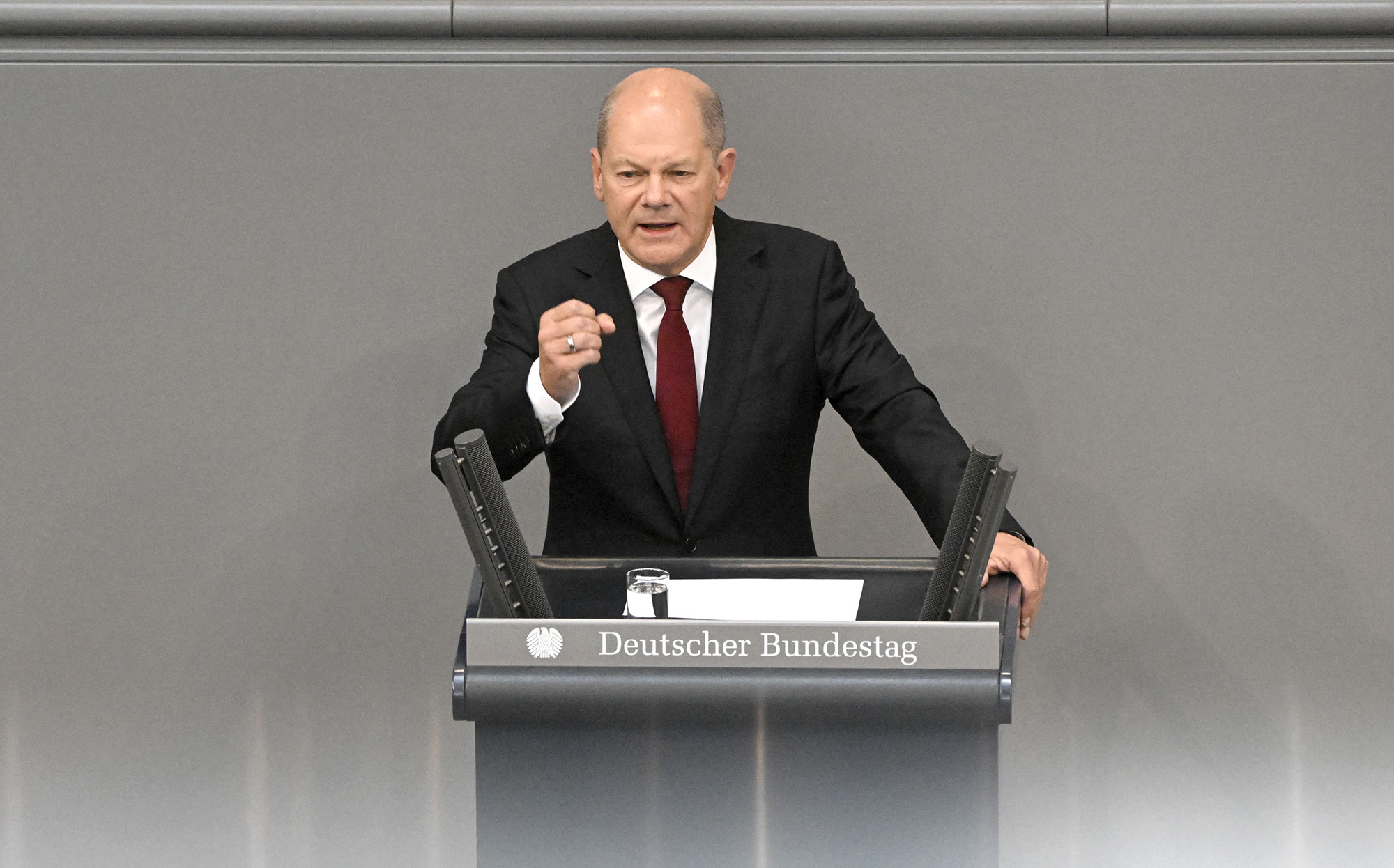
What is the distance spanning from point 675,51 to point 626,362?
120cm

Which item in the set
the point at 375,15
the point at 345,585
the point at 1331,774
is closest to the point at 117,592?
the point at 345,585

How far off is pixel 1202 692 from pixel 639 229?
1891 mm

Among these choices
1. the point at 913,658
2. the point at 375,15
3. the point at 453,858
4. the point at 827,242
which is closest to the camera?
the point at 913,658

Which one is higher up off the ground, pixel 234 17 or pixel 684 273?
Answer: pixel 234 17

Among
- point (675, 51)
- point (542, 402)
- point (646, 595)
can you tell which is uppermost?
point (675, 51)

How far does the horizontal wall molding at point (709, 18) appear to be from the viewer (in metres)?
3.31

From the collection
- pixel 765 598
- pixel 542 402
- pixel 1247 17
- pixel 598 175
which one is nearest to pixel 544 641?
pixel 765 598

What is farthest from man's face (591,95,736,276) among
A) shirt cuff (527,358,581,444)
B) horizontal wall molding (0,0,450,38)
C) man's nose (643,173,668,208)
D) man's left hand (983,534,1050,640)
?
horizontal wall molding (0,0,450,38)

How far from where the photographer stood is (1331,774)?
345cm

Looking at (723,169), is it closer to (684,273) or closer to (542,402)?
(684,273)

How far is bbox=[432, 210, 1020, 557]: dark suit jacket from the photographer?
7.70 feet

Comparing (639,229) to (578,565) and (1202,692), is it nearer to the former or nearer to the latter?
(578,565)

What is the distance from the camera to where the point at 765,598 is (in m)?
1.86

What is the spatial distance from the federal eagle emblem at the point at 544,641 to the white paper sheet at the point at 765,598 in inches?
8.6
